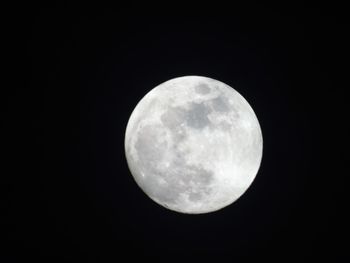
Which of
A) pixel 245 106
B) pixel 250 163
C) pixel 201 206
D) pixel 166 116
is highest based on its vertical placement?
pixel 245 106

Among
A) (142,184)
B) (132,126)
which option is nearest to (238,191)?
(142,184)

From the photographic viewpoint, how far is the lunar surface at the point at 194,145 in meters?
3.58

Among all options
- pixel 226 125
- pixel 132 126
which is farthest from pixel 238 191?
pixel 132 126

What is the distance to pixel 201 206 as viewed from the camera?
152 inches

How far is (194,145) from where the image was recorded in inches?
140

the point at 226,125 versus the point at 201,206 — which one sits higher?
the point at 226,125

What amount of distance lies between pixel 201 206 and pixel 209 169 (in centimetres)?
47

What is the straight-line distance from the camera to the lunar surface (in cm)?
358

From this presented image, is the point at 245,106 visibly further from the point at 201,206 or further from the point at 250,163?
the point at 201,206

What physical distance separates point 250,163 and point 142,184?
1.08m

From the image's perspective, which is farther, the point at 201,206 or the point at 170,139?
the point at 201,206

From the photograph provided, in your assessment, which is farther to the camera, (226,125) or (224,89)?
(224,89)

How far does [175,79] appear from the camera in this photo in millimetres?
4070

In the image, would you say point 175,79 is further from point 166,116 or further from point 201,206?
point 201,206
